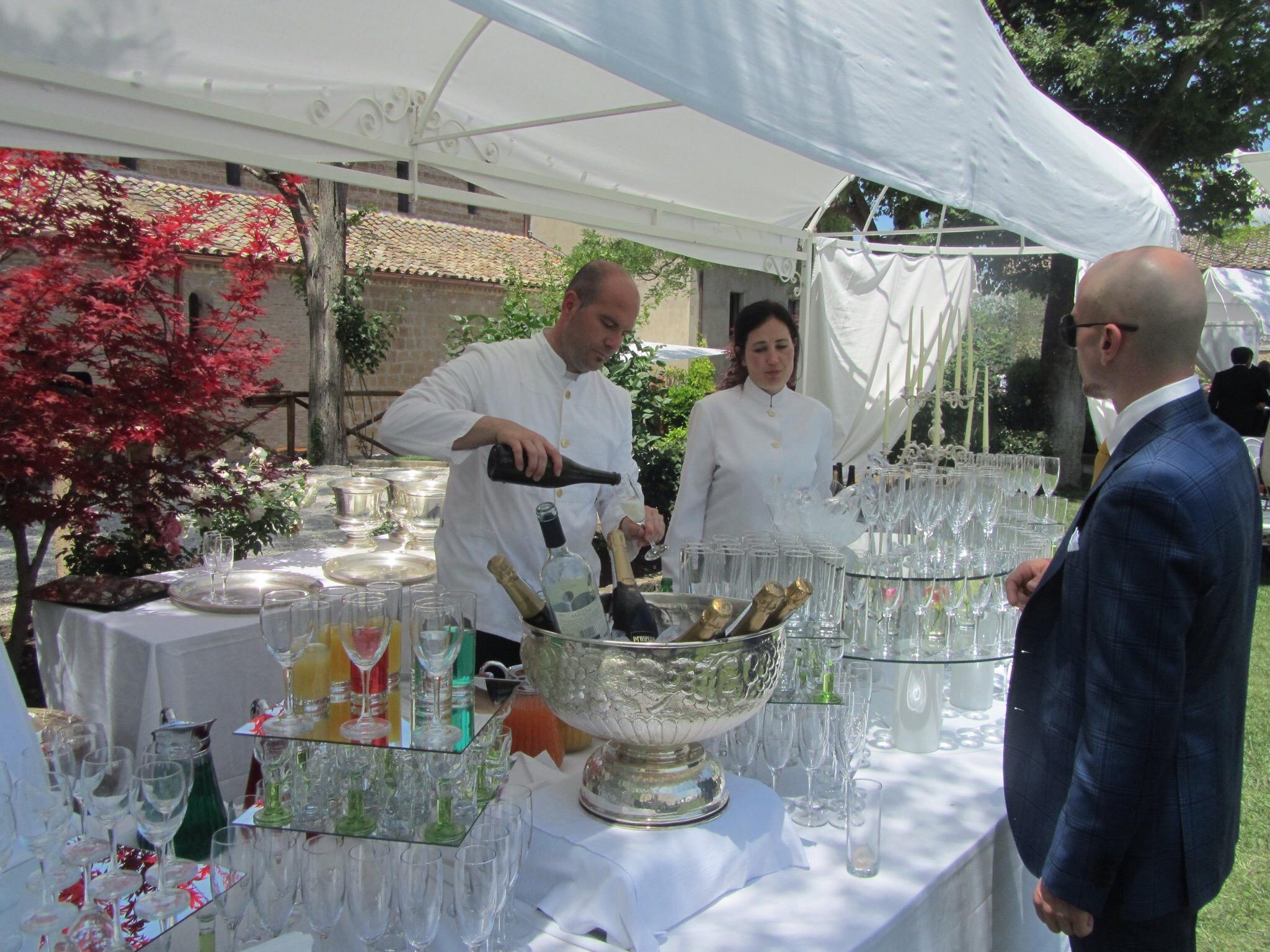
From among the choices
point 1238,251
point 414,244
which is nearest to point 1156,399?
point 414,244

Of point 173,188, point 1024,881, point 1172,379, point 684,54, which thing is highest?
point 173,188

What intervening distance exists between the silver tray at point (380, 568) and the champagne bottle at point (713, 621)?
1.93 meters

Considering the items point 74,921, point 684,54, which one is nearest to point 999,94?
point 684,54

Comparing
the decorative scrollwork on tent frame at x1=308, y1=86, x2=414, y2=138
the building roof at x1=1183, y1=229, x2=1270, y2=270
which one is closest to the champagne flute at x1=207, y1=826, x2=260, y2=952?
the decorative scrollwork on tent frame at x1=308, y1=86, x2=414, y2=138

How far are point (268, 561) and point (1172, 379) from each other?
3.24m

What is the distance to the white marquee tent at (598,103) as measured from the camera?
54.2 inches

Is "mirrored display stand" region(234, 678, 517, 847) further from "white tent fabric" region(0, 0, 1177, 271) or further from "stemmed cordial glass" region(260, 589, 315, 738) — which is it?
"white tent fabric" region(0, 0, 1177, 271)

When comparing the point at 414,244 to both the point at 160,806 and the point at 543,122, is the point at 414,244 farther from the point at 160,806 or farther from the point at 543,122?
the point at 160,806

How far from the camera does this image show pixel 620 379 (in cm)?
686

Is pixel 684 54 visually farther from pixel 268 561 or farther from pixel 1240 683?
pixel 268 561

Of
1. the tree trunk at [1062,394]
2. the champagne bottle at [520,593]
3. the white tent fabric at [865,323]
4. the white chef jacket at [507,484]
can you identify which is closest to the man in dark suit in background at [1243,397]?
the tree trunk at [1062,394]

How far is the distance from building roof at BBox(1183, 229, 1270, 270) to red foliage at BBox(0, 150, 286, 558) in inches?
910

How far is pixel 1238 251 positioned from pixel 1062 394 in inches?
692

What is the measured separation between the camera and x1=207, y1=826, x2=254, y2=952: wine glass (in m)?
1.08
